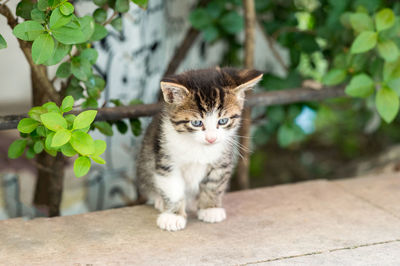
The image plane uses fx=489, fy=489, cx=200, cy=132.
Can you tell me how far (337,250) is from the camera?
2715mm

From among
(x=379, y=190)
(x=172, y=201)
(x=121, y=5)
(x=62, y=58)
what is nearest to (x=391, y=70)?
(x=379, y=190)

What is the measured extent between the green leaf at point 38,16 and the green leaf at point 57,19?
0.52 ft

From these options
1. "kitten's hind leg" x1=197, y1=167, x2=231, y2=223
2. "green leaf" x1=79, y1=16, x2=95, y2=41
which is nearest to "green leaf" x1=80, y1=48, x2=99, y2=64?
"green leaf" x1=79, y1=16, x2=95, y2=41

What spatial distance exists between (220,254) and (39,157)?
69.1 inches

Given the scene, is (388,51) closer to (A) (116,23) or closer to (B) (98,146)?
(A) (116,23)

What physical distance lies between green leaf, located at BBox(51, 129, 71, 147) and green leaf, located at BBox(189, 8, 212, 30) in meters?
1.93

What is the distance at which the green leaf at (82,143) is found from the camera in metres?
2.43

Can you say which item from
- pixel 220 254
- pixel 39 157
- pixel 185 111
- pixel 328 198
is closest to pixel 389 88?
pixel 328 198

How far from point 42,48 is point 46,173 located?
1547 millimetres

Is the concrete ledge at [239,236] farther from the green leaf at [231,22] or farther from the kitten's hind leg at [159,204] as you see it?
the green leaf at [231,22]

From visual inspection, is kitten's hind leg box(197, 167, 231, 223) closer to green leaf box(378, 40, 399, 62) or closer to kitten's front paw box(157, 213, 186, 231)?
kitten's front paw box(157, 213, 186, 231)

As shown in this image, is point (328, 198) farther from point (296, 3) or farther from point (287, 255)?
point (296, 3)

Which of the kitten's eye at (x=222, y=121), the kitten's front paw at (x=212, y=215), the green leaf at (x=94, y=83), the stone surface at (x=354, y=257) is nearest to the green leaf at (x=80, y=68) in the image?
the green leaf at (x=94, y=83)

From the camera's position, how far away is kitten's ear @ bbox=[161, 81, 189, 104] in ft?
9.22
